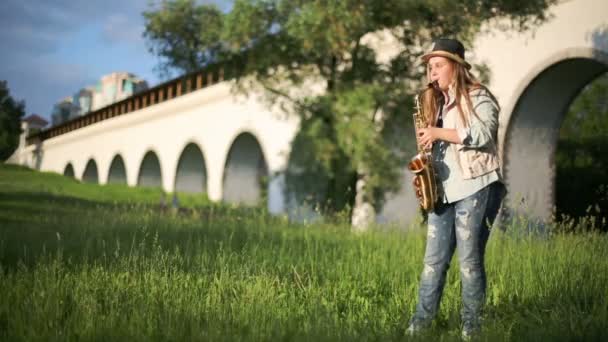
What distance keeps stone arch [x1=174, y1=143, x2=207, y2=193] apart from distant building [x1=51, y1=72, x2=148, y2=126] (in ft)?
79.8

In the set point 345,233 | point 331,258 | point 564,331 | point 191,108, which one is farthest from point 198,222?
point 191,108

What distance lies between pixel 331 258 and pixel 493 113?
299 centimetres

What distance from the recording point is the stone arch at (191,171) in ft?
97.1

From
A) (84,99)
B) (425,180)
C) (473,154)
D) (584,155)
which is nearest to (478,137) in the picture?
(473,154)

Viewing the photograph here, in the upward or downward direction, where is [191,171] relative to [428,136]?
upward

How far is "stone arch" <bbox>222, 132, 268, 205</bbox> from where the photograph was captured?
25.1m

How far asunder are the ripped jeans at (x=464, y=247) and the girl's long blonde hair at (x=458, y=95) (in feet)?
1.39

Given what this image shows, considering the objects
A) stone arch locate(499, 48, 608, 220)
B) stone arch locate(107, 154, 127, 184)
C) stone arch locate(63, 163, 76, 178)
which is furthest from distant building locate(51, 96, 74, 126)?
stone arch locate(499, 48, 608, 220)

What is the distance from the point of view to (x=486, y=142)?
10.5 feet

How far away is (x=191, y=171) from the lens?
30.2 meters

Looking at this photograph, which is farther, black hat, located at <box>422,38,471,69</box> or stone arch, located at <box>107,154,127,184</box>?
stone arch, located at <box>107,154,127,184</box>

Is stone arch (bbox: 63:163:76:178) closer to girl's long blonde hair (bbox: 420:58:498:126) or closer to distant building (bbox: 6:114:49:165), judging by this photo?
distant building (bbox: 6:114:49:165)

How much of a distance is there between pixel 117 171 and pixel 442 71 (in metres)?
39.5

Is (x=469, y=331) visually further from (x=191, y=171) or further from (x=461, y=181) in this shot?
(x=191, y=171)
